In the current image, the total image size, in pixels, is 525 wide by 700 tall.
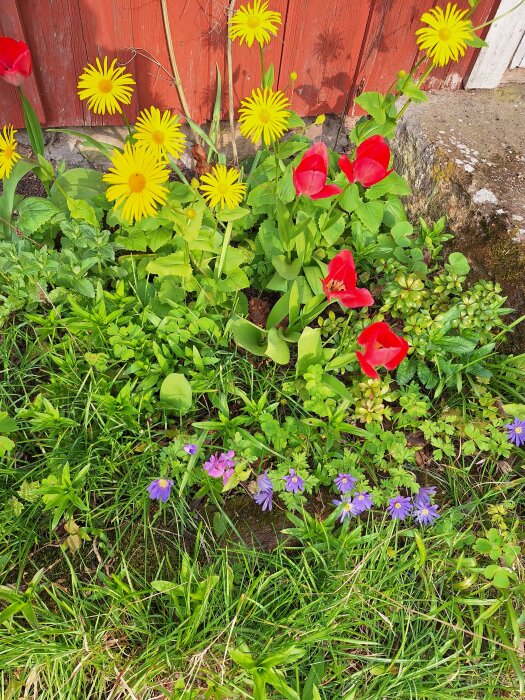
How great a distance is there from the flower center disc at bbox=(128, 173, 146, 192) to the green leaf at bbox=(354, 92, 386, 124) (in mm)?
826

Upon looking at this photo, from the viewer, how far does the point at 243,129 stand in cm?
193

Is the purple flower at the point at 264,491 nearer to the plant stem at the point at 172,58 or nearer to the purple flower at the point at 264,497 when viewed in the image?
the purple flower at the point at 264,497

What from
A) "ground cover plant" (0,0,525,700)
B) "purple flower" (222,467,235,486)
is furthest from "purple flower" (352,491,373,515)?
Result: "purple flower" (222,467,235,486)

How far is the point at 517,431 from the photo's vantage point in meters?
1.76

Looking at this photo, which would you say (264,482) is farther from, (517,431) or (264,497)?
(517,431)

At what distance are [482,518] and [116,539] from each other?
112cm

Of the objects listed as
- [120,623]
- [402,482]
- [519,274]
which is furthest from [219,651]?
[519,274]

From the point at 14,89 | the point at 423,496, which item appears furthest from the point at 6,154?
the point at 423,496

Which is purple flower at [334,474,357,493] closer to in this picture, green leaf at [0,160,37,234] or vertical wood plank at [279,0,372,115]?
→ green leaf at [0,160,37,234]

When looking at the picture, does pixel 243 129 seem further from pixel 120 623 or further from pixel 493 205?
pixel 120 623

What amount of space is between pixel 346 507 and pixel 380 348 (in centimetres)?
50

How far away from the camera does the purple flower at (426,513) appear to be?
1660 millimetres

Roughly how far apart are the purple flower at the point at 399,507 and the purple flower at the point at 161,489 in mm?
651

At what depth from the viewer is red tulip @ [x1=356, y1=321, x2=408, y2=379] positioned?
141cm
